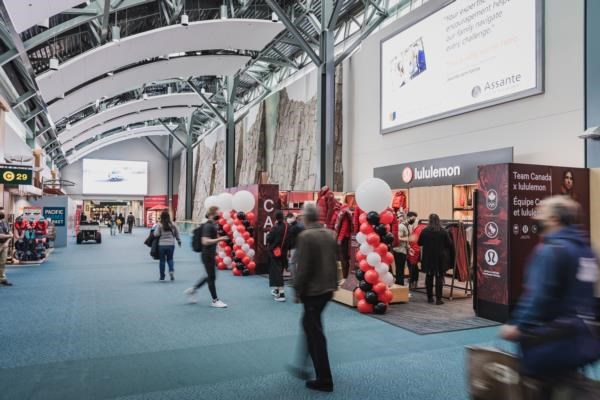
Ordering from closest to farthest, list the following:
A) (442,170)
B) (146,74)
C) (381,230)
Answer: (381,230) → (442,170) → (146,74)

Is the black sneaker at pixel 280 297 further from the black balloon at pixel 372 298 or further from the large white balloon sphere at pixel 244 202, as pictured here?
the large white balloon sphere at pixel 244 202

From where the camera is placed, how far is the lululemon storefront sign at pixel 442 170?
9.15 metres

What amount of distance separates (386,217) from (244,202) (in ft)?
13.7

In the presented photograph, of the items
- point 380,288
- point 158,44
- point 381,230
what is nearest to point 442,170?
point 381,230

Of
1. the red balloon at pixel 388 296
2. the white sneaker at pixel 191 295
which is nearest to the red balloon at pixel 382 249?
the red balloon at pixel 388 296

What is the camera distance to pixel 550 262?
6.83 feet

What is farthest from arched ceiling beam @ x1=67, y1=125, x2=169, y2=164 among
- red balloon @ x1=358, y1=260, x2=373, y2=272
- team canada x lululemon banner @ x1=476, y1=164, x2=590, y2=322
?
team canada x lululemon banner @ x1=476, y1=164, x2=590, y2=322

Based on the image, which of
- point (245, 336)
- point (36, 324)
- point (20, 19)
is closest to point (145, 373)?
point (245, 336)

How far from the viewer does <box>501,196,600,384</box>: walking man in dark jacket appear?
2.02 m

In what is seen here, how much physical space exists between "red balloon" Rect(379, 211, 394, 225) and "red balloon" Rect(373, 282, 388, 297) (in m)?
0.93

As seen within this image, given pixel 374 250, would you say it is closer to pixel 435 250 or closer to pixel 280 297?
pixel 435 250

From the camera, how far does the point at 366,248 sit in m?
6.42

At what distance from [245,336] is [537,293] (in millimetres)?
3522

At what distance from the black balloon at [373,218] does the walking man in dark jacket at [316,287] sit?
3.03 metres
